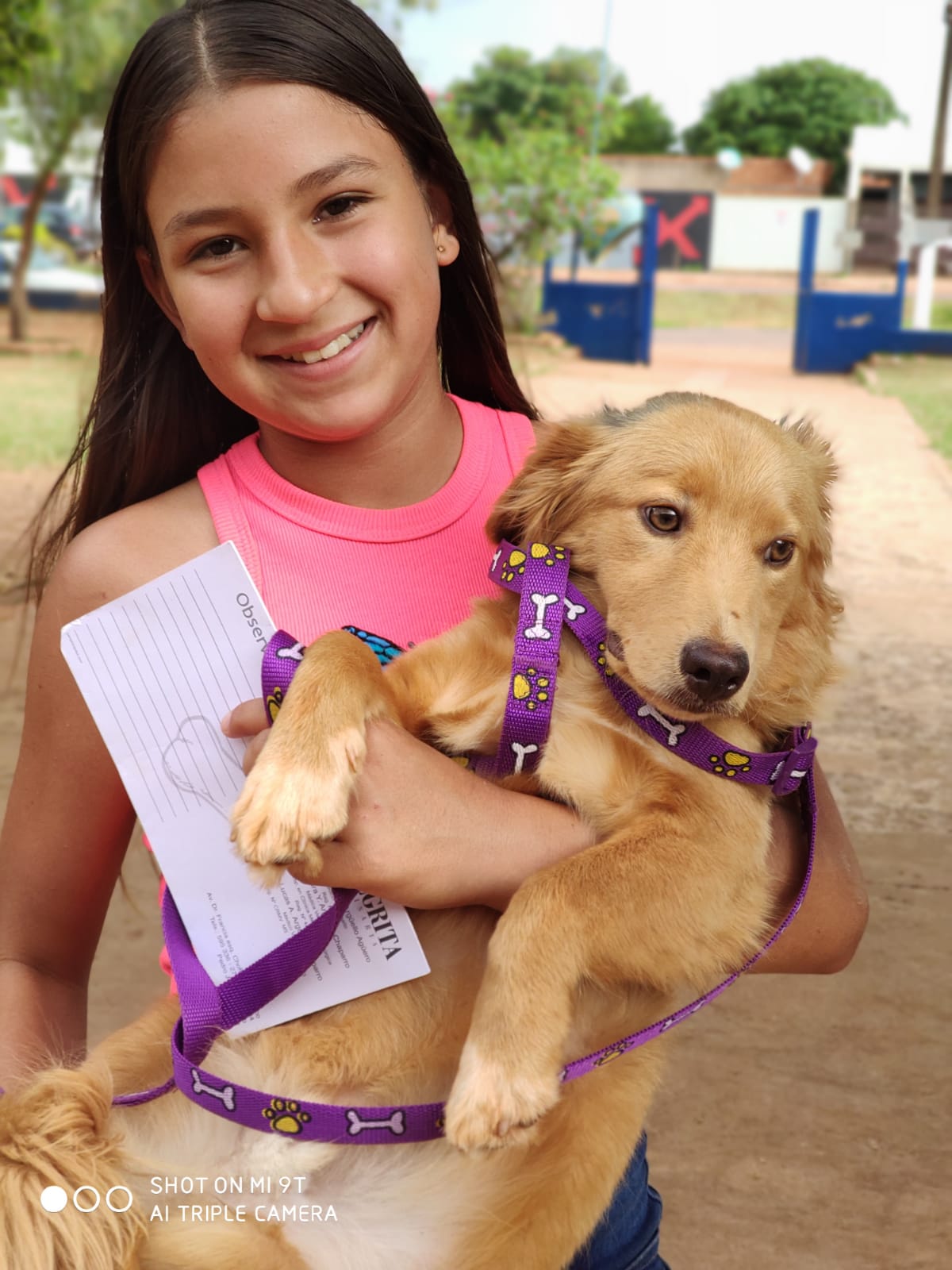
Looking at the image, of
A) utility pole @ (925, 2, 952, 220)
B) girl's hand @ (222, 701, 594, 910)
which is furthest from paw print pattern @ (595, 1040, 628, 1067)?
utility pole @ (925, 2, 952, 220)

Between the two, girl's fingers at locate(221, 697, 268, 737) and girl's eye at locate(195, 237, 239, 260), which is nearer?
girl's fingers at locate(221, 697, 268, 737)

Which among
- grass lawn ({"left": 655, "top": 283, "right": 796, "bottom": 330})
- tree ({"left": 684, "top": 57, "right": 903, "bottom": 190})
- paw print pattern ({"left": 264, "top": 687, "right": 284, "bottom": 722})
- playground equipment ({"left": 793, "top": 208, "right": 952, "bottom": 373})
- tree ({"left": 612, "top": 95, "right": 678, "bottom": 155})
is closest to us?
paw print pattern ({"left": 264, "top": 687, "right": 284, "bottom": 722})

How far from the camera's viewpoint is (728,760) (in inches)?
84.1

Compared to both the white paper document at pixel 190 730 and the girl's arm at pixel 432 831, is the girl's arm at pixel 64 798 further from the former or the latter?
the girl's arm at pixel 432 831

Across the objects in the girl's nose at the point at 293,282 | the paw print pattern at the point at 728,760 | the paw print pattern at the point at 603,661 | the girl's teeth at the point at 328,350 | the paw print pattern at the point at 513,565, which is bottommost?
the paw print pattern at the point at 728,760

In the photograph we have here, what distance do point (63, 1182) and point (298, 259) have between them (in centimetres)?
144

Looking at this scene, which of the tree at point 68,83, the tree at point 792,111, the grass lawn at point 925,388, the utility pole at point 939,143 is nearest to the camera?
the grass lawn at point 925,388

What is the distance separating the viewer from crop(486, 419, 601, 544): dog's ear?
243 centimetres

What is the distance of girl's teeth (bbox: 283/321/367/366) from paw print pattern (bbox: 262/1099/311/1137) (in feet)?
3.96

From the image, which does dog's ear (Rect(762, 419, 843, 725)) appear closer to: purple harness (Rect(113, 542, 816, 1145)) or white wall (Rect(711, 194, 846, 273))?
purple harness (Rect(113, 542, 816, 1145))

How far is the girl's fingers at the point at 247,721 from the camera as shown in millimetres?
2107

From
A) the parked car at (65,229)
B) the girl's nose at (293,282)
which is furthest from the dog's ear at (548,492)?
the parked car at (65,229)

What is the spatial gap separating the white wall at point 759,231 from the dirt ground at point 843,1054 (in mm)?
46057

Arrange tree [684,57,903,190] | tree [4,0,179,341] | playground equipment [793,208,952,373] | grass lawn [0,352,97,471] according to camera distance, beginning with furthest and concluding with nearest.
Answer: tree [684,57,903,190] < tree [4,0,179,341] < playground equipment [793,208,952,373] < grass lawn [0,352,97,471]
